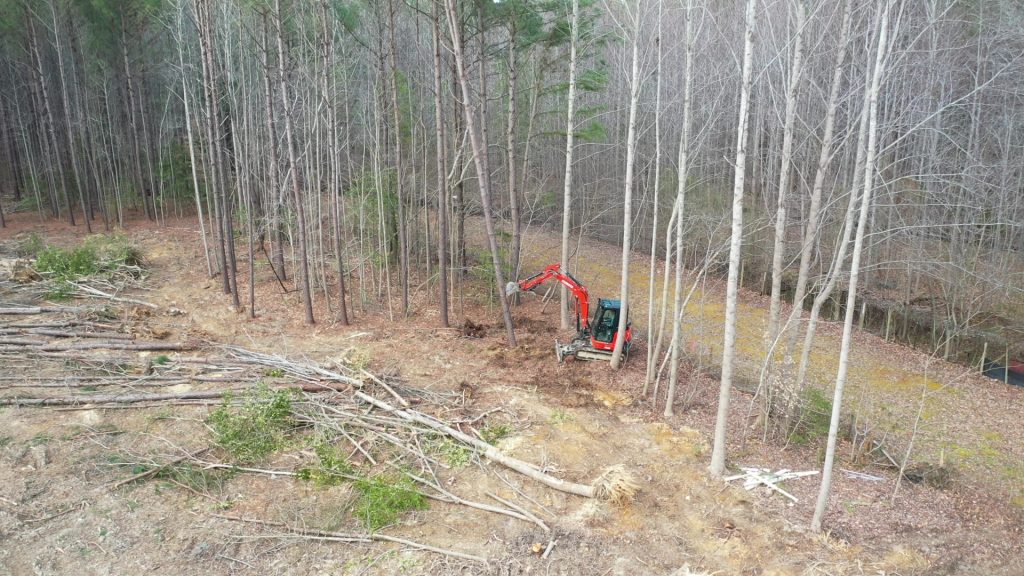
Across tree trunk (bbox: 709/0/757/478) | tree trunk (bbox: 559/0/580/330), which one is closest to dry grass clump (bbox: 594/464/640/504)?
tree trunk (bbox: 709/0/757/478)

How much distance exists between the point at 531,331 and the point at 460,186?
4284 mm

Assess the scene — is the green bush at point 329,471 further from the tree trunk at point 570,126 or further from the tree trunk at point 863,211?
the tree trunk at point 570,126

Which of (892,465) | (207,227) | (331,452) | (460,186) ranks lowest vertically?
(892,465)

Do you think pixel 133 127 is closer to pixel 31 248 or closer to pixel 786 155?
pixel 31 248

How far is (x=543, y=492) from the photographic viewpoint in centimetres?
703

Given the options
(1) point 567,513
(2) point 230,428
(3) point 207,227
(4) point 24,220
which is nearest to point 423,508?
(1) point 567,513

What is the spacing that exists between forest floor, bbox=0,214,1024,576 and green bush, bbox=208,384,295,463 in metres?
0.29

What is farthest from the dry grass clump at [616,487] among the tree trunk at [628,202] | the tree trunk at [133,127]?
the tree trunk at [133,127]

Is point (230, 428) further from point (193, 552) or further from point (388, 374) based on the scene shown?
point (388, 374)

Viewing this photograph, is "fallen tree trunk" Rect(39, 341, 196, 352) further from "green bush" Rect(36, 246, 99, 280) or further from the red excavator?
the red excavator

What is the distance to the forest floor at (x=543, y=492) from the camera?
590 cm

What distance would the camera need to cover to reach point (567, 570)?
579 cm

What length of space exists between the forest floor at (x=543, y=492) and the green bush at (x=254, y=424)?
11.3 inches

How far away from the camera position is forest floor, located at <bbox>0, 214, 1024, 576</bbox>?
5.90m
